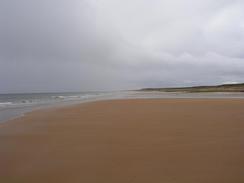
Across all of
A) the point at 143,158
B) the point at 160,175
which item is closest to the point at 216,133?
the point at 143,158

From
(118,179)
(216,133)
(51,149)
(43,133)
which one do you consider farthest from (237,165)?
(43,133)

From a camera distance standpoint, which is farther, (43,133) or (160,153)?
(43,133)

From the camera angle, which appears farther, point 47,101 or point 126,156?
point 47,101

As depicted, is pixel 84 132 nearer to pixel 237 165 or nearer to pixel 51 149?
pixel 51 149

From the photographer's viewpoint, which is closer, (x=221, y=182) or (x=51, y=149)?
(x=221, y=182)

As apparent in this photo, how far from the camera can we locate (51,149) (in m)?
5.52

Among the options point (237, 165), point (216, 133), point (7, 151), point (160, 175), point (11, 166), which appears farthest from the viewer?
point (216, 133)

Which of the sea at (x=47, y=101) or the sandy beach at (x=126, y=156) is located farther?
the sea at (x=47, y=101)

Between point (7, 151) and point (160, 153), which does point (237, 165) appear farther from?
point (7, 151)

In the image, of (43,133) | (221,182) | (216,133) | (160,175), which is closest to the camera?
(221,182)

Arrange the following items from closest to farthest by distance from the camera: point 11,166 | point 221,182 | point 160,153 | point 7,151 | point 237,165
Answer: point 221,182 < point 237,165 < point 11,166 < point 160,153 < point 7,151

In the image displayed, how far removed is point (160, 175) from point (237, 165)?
1.44m

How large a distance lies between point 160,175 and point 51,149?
112 inches

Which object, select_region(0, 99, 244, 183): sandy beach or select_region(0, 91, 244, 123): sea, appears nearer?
select_region(0, 99, 244, 183): sandy beach
